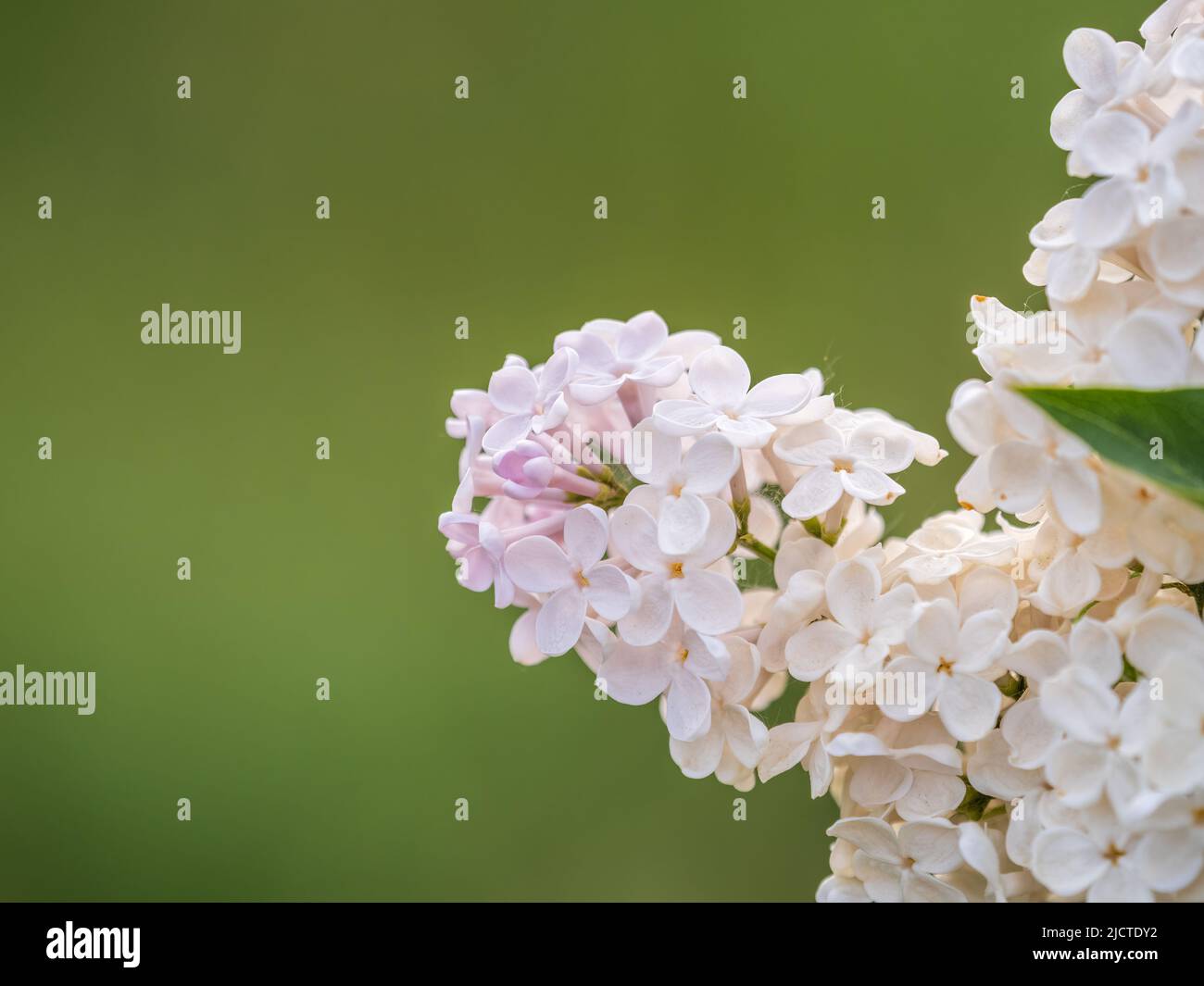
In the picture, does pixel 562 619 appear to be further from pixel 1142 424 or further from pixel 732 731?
pixel 1142 424

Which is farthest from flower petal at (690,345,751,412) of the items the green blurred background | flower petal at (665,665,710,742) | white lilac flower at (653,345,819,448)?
the green blurred background

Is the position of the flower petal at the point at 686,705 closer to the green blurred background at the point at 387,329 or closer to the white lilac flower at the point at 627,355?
the white lilac flower at the point at 627,355

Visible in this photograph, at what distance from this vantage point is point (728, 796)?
4.88 feet

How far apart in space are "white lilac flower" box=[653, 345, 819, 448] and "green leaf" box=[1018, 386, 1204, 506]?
11 centimetres

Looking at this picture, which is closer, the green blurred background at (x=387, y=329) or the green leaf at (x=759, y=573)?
the green leaf at (x=759, y=573)

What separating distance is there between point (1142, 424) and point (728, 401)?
16cm

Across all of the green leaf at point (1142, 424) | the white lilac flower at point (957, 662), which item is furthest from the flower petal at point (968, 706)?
the green leaf at point (1142, 424)

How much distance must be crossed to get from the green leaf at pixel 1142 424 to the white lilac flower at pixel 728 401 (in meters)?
0.11

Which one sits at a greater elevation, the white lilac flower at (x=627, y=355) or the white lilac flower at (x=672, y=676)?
the white lilac flower at (x=627, y=355)

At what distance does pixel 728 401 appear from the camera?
47 cm

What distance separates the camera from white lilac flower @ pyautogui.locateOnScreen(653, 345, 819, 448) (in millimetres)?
449

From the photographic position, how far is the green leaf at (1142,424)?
36cm
